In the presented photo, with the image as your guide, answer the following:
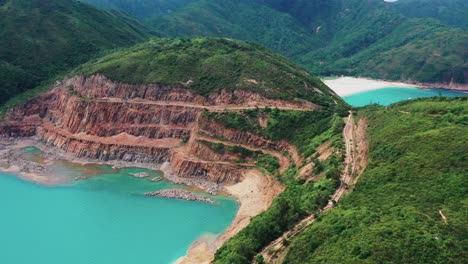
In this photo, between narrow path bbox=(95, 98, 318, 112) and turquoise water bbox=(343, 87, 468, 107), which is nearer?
narrow path bbox=(95, 98, 318, 112)

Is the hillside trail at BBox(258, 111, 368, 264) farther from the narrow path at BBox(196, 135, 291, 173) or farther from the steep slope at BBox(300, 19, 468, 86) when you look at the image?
the steep slope at BBox(300, 19, 468, 86)

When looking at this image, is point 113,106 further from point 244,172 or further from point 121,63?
point 244,172

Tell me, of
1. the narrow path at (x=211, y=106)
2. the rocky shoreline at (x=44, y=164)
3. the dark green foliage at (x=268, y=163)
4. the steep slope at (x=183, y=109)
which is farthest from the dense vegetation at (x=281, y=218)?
the narrow path at (x=211, y=106)

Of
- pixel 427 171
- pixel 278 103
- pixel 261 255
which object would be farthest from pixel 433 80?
pixel 261 255

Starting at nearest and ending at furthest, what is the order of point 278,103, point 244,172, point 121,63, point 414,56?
point 244,172
point 278,103
point 121,63
point 414,56

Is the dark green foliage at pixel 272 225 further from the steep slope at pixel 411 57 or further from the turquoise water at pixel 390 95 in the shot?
the steep slope at pixel 411 57

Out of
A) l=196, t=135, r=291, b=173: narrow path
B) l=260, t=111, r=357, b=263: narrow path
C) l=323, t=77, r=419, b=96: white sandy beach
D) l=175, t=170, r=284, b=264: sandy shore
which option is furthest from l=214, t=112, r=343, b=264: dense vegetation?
l=323, t=77, r=419, b=96: white sandy beach

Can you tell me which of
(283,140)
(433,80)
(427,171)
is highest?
(433,80)
